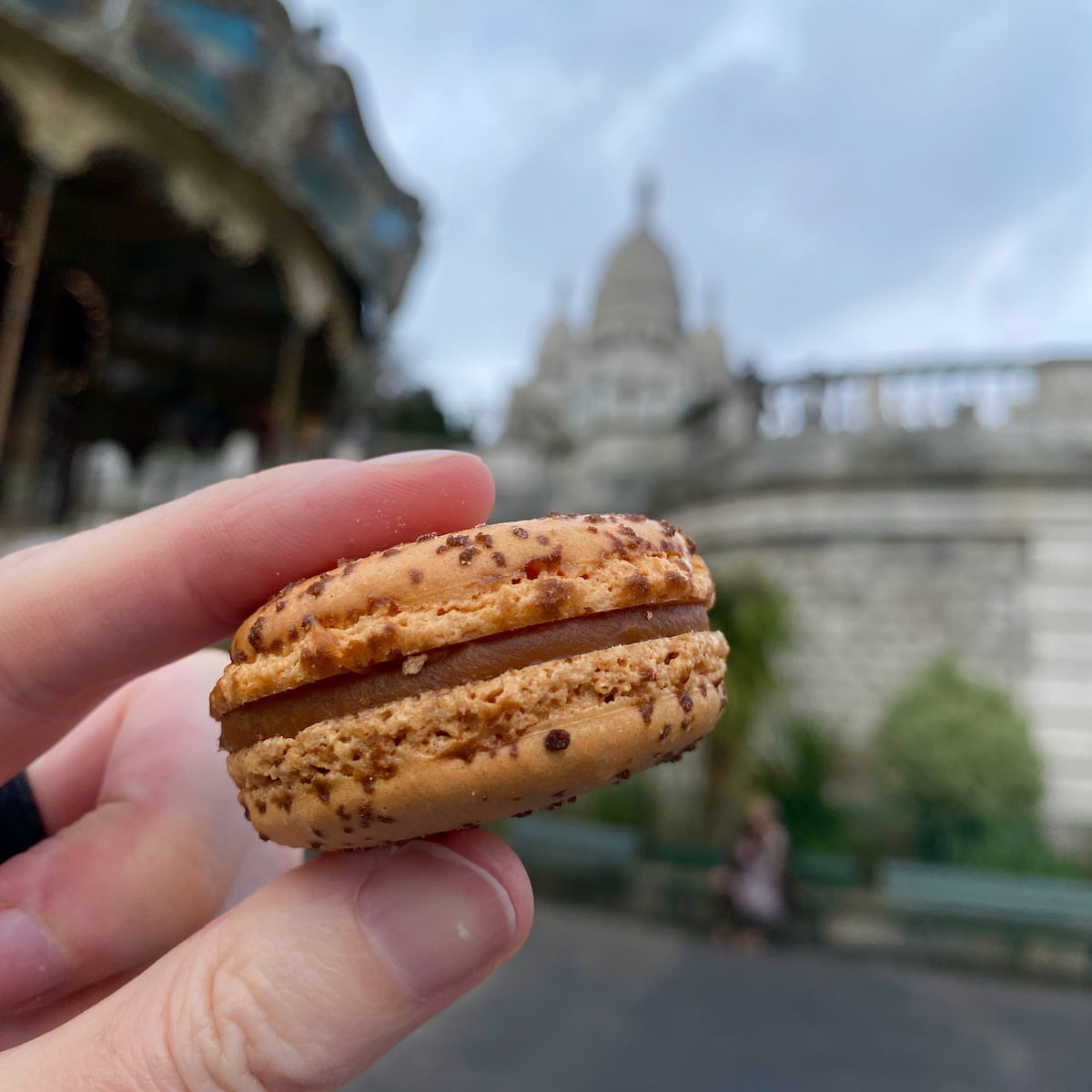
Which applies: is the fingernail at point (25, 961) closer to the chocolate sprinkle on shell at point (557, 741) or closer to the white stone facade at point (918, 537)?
the chocolate sprinkle on shell at point (557, 741)

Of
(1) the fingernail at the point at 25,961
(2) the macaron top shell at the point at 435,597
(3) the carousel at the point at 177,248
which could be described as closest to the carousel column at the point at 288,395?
(3) the carousel at the point at 177,248

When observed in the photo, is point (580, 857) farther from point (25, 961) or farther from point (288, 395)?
point (25, 961)

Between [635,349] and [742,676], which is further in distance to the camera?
[635,349]

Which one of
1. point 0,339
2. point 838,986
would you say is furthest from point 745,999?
point 0,339

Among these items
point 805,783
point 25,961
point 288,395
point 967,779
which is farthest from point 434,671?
point 288,395

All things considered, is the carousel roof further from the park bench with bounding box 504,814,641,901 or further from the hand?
the hand

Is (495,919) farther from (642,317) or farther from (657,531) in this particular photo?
(642,317)
